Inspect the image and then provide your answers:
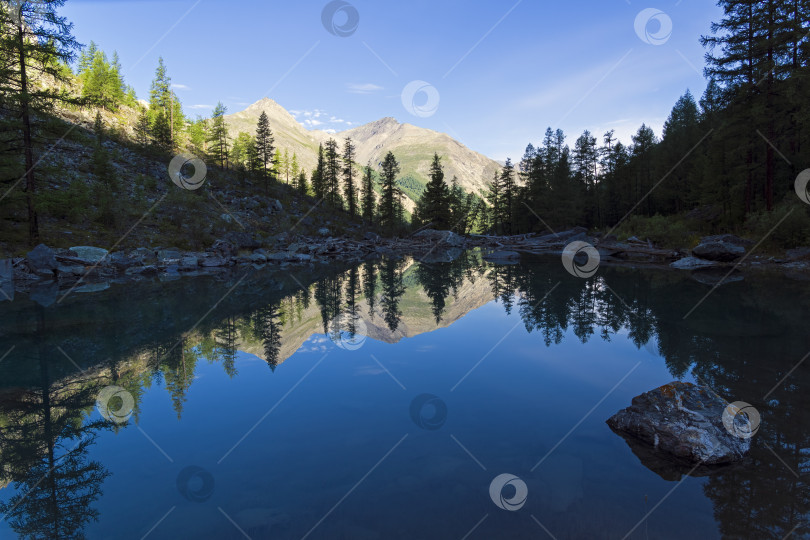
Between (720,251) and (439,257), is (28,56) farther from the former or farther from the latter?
(720,251)

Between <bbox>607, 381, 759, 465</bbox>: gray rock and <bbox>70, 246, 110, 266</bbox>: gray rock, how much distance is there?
1248 inches

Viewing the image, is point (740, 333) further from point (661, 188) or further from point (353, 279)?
point (661, 188)

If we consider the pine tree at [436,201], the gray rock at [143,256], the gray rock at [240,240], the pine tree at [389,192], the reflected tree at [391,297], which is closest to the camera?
the reflected tree at [391,297]

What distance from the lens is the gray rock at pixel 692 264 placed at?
23.9m

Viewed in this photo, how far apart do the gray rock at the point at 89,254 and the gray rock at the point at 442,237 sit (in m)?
42.5

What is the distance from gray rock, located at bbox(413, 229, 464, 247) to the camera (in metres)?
60.0

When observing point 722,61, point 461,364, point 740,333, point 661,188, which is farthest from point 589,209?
point 461,364

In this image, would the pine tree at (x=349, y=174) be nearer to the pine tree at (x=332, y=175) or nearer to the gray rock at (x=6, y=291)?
the pine tree at (x=332, y=175)

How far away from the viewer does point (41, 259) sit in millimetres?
22969

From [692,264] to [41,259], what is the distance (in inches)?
1589

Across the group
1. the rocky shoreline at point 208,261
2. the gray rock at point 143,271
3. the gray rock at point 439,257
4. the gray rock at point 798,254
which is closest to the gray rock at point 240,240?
the rocky shoreline at point 208,261

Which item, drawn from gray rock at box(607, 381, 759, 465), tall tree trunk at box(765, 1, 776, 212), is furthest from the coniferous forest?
gray rock at box(607, 381, 759, 465)

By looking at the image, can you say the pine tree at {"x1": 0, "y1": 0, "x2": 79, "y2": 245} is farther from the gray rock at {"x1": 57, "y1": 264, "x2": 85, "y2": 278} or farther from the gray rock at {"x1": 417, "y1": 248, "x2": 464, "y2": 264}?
the gray rock at {"x1": 417, "y1": 248, "x2": 464, "y2": 264}

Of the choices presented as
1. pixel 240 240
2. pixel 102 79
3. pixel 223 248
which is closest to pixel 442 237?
pixel 240 240
